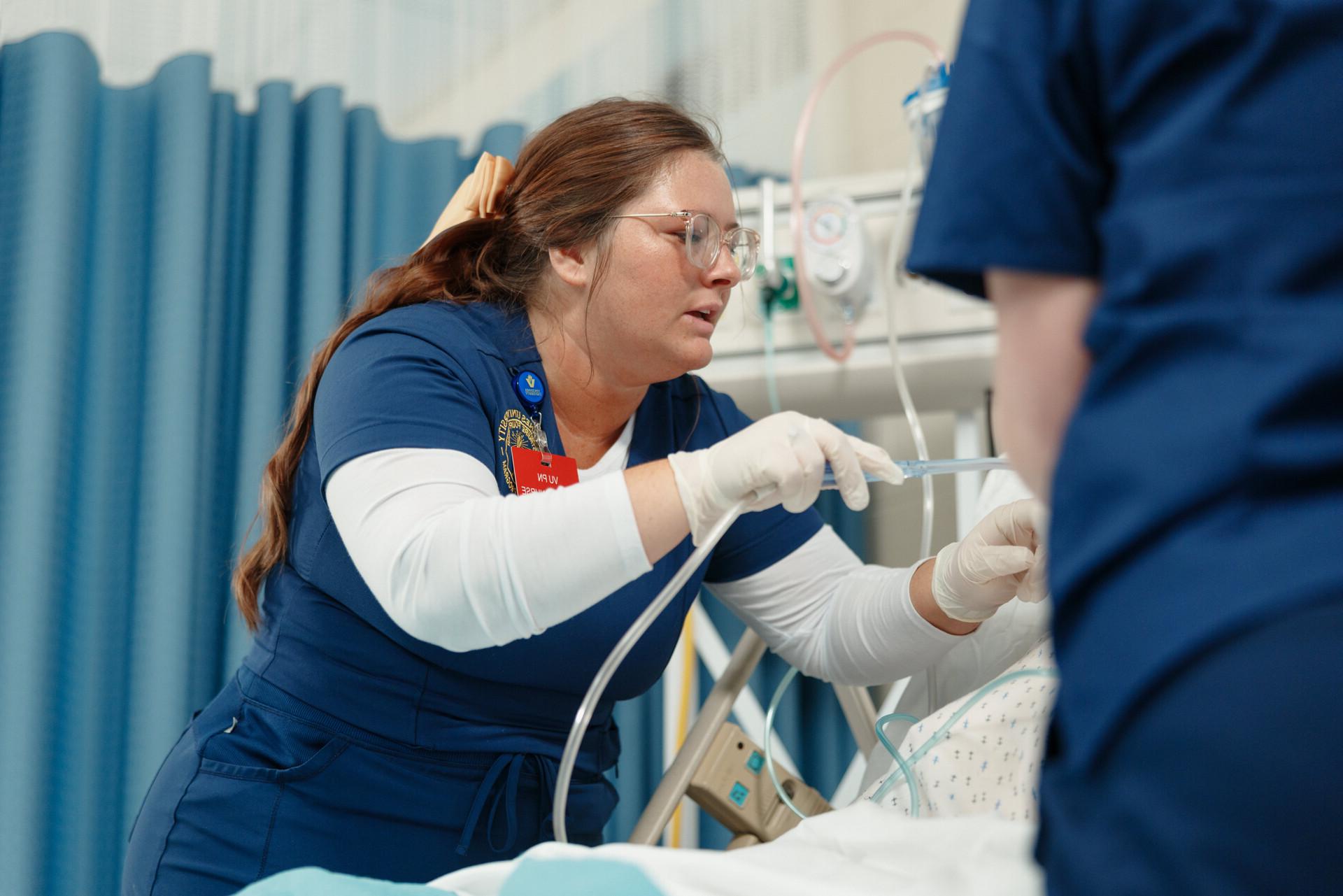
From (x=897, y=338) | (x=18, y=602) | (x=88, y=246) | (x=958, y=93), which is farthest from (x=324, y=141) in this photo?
(x=958, y=93)

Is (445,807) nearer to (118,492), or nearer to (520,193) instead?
(520,193)

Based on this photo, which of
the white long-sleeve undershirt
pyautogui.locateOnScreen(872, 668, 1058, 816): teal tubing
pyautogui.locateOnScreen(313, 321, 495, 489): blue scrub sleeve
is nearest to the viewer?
the white long-sleeve undershirt

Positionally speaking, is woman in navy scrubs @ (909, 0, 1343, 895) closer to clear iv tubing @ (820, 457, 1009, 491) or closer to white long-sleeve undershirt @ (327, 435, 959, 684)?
white long-sleeve undershirt @ (327, 435, 959, 684)

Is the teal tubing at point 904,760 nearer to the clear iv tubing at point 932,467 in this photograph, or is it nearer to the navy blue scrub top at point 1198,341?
the clear iv tubing at point 932,467

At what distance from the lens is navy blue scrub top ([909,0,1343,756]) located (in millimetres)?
419

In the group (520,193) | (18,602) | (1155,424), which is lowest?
(18,602)

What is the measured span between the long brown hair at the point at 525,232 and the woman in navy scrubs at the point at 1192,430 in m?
0.90

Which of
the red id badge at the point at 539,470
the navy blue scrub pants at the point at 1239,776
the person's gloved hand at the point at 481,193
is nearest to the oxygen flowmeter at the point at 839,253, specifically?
the person's gloved hand at the point at 481,193

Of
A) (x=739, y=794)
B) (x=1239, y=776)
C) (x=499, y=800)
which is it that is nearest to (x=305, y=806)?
(x=499, y=800)

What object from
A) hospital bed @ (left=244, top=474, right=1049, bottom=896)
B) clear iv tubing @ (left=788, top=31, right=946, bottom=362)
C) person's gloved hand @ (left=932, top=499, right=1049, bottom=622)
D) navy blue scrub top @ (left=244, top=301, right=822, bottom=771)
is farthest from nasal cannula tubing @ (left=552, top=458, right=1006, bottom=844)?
clear iv tubing @ (left=788, top=31, right=946, bottom=362)

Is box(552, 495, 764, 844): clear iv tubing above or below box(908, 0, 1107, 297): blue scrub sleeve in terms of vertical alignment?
below

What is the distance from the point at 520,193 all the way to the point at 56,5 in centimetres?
95

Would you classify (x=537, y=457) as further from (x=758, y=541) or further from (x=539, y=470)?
(x=758, y=541)

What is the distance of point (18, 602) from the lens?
65.7 inches
